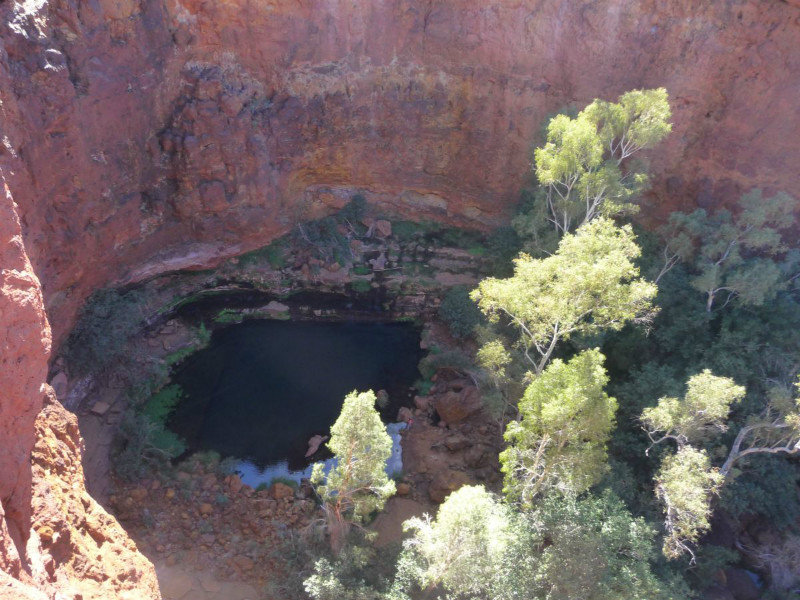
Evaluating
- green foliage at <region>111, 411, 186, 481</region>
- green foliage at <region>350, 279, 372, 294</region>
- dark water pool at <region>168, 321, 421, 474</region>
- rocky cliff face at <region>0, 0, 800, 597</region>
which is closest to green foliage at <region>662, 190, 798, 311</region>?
rocky cliff face at <region>0, 0, 800, 597</region>

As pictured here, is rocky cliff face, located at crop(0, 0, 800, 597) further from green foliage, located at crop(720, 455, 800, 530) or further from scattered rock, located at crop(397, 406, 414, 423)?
green foliage, located at crop(720, 455, 800, 530)

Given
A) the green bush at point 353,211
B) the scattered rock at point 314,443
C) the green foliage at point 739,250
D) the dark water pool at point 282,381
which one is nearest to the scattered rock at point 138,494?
the dark water pool at point 282,381

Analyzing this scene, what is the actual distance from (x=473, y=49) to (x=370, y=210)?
8.29 m

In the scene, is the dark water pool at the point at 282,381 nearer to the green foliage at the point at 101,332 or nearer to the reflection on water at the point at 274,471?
the reflection on water at the point at 274,471

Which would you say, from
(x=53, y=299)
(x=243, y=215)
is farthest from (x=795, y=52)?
(x=53, y=299)

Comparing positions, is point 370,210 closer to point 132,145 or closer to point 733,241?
point 132,145

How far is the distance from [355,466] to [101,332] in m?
10.4

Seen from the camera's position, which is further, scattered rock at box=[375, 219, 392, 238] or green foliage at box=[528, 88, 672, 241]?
scattered rock at box=[375, 219, 392, 238]

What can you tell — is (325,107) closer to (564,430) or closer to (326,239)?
(326,239)

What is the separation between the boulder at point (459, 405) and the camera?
19625 millimetres

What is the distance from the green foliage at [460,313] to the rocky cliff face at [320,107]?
4.75m

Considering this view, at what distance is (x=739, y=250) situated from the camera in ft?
61.8

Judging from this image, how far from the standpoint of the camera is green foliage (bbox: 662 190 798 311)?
56.3 feet

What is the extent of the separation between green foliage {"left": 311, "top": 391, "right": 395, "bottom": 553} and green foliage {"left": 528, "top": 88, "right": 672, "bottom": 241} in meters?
9.61
